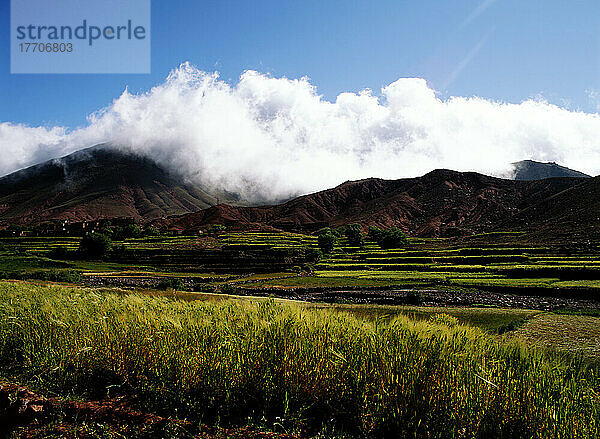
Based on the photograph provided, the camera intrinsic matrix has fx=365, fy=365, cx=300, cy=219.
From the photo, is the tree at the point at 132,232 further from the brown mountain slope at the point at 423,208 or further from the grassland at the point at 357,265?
the brown mountain slope at the point at 423,208

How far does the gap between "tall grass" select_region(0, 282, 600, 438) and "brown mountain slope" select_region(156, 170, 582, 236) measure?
11673 cm

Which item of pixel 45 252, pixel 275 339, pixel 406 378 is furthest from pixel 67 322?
pixel 45 252

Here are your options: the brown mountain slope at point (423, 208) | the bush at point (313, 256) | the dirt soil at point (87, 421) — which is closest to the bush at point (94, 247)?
the bush at point (313, 256)

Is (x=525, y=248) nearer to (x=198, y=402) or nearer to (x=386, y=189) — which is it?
(x=198, y=402)

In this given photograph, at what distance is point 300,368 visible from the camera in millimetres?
4730

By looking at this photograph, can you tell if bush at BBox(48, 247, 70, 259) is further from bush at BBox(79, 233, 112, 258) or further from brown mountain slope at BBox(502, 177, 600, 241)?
brown mountain slope at BBox(502, 177, 600, 241)

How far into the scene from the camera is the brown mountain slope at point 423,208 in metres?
134

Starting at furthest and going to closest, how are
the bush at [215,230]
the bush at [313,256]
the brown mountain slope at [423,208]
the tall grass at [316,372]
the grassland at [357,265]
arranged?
the brown mountain slope at [423,208] < the bush at [215,230] < the bush at [313,256] < the grassland at [357,265] < the tall grass at [316,372]

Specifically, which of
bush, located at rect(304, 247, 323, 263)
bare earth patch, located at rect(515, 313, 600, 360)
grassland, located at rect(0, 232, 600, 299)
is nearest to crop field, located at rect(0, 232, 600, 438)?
bare earth patch, located at rect(515, 313, 600, 360)

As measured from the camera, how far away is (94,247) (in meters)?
72.6

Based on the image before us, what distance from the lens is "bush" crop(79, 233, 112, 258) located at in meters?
72.7

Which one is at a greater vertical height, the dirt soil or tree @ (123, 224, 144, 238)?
tree @ (123, 224, 144, 238)

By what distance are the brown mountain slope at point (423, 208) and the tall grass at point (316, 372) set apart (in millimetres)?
116732

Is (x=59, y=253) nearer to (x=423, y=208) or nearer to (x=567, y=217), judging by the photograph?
(x=567, y=217)
